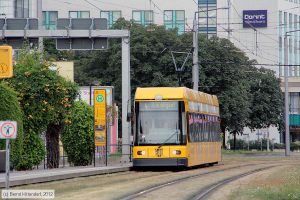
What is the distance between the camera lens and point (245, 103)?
74062 millimetres

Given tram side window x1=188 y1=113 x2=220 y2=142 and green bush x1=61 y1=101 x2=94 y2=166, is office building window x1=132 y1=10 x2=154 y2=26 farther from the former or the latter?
green bush x1=61 y1=101 x2=94 y2=166

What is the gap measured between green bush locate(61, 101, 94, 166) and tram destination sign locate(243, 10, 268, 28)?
79.6 meters

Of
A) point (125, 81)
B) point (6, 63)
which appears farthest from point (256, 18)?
point (6, 63)

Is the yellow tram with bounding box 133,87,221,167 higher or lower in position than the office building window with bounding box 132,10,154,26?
lower

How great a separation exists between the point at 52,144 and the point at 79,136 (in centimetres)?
225

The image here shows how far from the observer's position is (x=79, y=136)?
3881 cm

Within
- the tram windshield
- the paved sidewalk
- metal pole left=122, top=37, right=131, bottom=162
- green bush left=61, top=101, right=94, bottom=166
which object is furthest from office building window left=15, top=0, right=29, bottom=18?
the tram windshield

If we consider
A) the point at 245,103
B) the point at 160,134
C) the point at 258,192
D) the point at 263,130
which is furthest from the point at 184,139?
the point at 263,130

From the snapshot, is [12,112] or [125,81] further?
[125,81]

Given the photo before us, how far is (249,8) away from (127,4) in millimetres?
17948

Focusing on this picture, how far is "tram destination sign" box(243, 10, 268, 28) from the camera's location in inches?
4601

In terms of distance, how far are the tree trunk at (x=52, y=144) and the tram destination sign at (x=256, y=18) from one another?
8202 cm

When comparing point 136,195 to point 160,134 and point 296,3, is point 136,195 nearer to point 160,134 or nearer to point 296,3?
point 160,134

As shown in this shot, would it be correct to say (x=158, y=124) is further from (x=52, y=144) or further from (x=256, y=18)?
(x=256, y=18)
